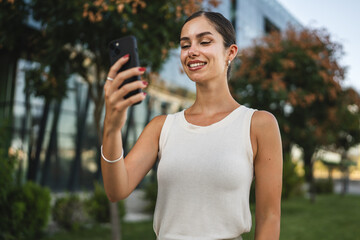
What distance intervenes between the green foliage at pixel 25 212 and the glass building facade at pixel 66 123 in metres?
3.96

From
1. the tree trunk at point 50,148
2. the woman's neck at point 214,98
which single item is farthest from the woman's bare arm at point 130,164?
the tree trunk at point 50,148

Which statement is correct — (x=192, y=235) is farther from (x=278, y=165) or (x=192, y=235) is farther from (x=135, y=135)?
(x=135, y=135)

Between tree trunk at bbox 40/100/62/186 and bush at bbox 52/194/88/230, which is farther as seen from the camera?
tree trunk at bbox 40/100/62/186

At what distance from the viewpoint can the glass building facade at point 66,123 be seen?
14.6 m

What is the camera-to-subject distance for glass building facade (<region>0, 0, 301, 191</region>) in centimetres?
1456

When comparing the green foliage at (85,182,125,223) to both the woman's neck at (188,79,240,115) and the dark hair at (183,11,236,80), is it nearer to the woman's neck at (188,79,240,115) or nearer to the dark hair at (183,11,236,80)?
the woman's neck at (188,79,240,115)

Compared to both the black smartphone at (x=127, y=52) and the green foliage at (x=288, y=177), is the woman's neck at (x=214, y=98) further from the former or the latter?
the green foliage at (x=288, y=177)

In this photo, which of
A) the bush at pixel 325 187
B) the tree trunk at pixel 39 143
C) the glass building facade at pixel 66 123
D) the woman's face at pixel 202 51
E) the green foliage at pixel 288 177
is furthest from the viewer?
the bush at pixel 325 187

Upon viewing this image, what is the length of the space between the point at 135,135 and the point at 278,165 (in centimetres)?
1982

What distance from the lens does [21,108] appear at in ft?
48.5

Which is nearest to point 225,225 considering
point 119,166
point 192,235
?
point 192,235

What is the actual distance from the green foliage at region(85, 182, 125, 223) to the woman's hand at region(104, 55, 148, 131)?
9.78 m

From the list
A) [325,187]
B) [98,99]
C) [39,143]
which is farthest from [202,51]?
[325,187]

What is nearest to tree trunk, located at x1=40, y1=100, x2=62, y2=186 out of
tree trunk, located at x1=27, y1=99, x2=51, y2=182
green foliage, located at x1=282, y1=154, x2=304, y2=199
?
tree trunk, located at x1=27, y1=99, x2=51, y2=182
